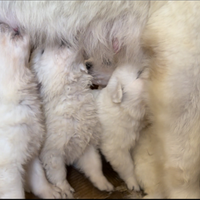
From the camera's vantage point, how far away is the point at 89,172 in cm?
138

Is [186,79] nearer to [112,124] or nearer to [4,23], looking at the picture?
[112,124]

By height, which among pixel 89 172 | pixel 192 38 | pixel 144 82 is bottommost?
pixel 89 172

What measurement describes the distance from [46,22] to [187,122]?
66 centimetres

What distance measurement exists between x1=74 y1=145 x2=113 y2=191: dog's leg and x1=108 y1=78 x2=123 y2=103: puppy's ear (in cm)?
25

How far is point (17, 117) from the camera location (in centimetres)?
118

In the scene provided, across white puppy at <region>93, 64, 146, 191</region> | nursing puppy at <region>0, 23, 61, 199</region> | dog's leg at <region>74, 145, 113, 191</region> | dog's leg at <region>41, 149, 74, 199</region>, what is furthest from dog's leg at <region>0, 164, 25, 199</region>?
white puppy at <region>93, 64, 146, 191</region>

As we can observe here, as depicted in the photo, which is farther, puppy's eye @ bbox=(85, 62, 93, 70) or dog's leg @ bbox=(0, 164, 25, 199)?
puppy's eye @ bbox=(85, 62, 93, 70)

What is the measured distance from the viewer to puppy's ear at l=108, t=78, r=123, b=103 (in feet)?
4.45

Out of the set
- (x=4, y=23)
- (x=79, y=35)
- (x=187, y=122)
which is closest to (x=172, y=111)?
(x=187, y=122)

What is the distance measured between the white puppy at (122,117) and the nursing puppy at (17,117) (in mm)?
307

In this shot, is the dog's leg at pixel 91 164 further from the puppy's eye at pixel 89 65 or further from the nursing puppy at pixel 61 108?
the puppy's eye at pixel 89 65

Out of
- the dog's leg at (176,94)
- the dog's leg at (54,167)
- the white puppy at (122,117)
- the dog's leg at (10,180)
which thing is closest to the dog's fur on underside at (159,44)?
the dog's leg at (176,94)

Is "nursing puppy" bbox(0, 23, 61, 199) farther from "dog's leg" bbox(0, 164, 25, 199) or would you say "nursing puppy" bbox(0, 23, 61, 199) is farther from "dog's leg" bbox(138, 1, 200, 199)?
"dog's leg" bbox(138, 1, 200, 199)

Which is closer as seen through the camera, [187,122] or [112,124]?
[187,122]
